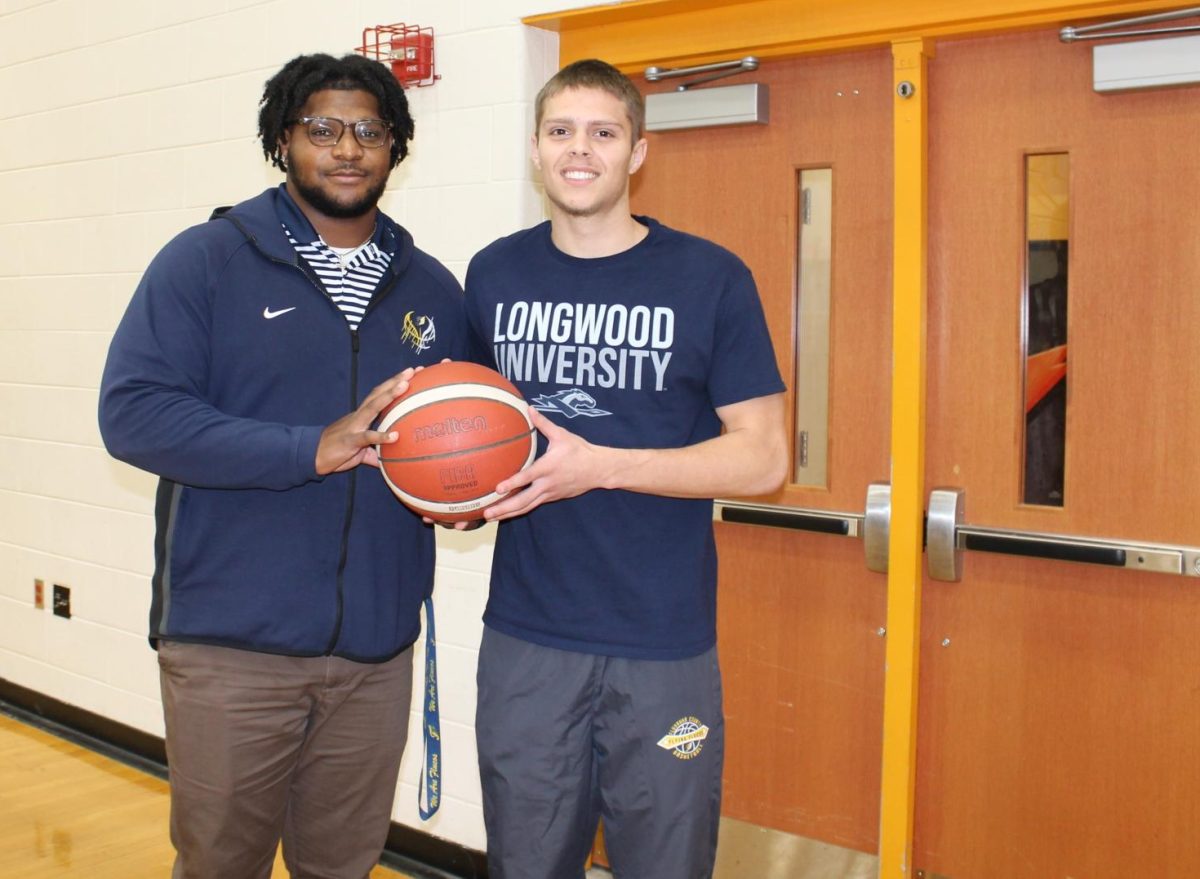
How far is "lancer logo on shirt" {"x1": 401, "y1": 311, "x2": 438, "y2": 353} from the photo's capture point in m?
1.97

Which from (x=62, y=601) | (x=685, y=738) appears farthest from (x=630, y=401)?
(x=62, y=601)

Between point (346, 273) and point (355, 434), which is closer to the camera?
point (355, 434)

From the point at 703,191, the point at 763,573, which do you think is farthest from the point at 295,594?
the point at 703,191

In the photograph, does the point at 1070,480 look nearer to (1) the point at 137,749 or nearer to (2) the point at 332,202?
(2) the point at 332,202

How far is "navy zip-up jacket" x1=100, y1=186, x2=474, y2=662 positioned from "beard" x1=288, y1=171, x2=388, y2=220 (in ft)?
0.15

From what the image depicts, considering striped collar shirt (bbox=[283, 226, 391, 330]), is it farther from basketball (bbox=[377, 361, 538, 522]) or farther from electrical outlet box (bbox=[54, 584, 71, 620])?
electrical outlet box (bbox=[54, 584, 71, 620])

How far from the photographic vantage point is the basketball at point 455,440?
1720 millimetres

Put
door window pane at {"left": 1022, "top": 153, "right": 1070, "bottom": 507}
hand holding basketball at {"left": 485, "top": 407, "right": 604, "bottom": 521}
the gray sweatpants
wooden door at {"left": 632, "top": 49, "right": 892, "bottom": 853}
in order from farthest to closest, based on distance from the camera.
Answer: wooden door at {"left": 632, "top": 49, "right": 892, "bottom": 853} < door window pane at {"left": 1022, "top": 153, "right": 1070, "bottom": 507} < the gray sweatpants < hand holding basketball at {"left": 485, "top": 407, "right": 604, "bottom": 521}

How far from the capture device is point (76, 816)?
11.0 feet

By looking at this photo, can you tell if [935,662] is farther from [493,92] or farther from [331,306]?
[493,92]

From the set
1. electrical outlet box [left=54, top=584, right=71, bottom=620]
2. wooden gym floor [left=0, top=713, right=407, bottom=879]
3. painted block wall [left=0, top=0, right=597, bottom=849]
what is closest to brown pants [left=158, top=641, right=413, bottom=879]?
painted block wall [left=0, top=0, right=597, bottom=849]

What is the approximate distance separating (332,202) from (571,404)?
51cm

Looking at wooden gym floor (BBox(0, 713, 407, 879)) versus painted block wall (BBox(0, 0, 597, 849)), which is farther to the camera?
wooden gym floor (BBox(0, 713, 407, 879))

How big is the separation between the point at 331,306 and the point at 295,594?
0.46 meters
